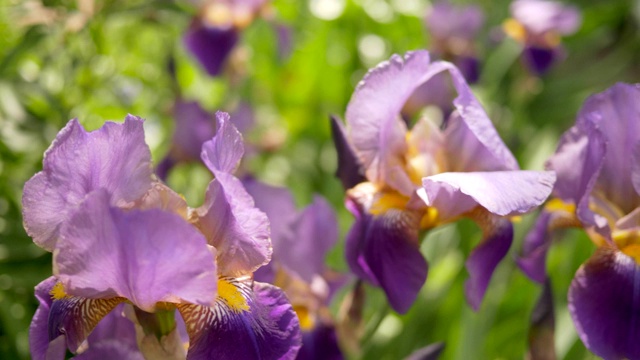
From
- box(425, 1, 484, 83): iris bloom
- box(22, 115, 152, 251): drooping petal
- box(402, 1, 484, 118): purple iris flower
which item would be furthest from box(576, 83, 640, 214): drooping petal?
box(425, 1, 484, 83): iris bloom

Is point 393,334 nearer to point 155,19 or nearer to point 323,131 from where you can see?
point 155,19

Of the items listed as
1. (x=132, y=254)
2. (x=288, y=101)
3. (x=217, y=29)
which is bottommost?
(x=288, y=101)

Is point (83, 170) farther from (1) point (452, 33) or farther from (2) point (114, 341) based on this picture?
(1) point (452, 33)

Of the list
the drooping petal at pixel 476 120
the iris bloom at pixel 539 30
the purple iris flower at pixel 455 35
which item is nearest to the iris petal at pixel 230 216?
the drooping petal at pixel 476 120

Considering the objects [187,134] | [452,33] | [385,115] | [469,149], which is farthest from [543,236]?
[452,33]

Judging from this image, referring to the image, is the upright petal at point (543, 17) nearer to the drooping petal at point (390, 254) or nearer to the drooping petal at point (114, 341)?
the drooping petal at point (390, 254)
